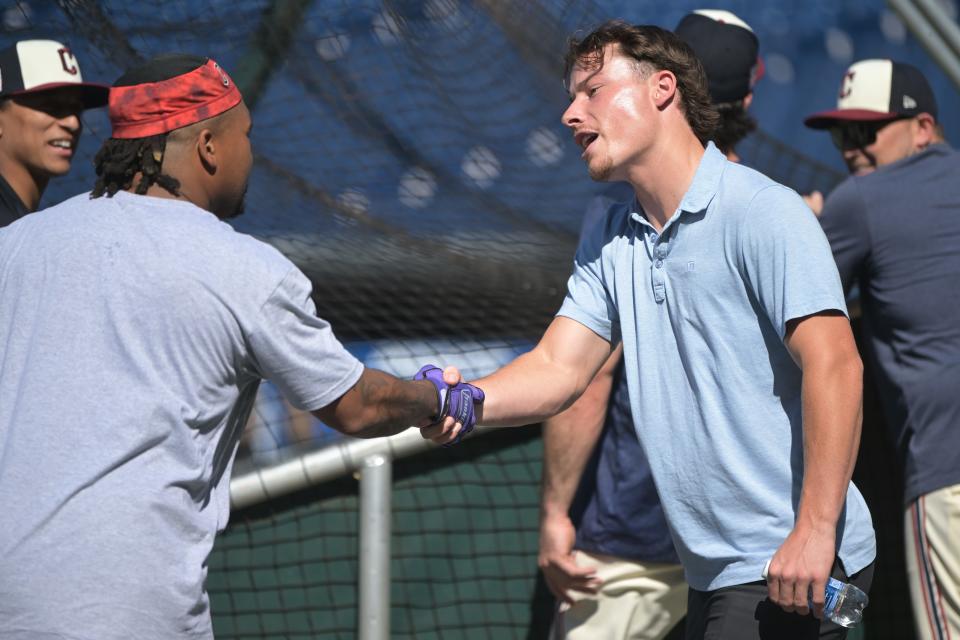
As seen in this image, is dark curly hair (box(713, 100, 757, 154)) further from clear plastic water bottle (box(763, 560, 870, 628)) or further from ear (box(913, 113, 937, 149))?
clear plastic water bottle (box(763, 560, 870, 628))

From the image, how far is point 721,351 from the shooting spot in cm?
243

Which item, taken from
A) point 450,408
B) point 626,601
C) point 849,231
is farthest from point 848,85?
point 450,408

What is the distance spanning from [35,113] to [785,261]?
84.7 inches

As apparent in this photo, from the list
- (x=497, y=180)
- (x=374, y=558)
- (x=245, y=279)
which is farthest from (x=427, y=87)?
(x=245, y=279)

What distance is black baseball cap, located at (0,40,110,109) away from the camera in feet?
11.6

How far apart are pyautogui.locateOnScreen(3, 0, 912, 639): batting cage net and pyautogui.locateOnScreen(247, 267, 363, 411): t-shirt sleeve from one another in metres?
1.25

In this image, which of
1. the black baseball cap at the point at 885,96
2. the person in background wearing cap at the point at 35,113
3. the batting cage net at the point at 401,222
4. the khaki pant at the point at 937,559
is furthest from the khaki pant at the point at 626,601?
the person in background wearing cap at the point at 35,113

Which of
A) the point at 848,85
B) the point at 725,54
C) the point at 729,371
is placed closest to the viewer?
the point at 729,371

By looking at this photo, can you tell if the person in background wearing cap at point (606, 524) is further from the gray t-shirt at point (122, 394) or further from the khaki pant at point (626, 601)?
the gray t-shirt at point (122, 394)

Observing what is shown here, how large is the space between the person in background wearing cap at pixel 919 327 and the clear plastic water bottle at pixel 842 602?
899mm

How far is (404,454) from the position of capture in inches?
138

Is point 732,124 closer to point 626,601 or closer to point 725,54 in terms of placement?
point 725,54

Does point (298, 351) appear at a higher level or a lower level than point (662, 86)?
lower

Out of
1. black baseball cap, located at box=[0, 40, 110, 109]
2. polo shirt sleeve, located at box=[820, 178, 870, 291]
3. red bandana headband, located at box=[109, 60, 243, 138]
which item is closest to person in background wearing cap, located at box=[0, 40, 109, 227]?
black baseball cap, located at box=[0, 40, 110, 109]
